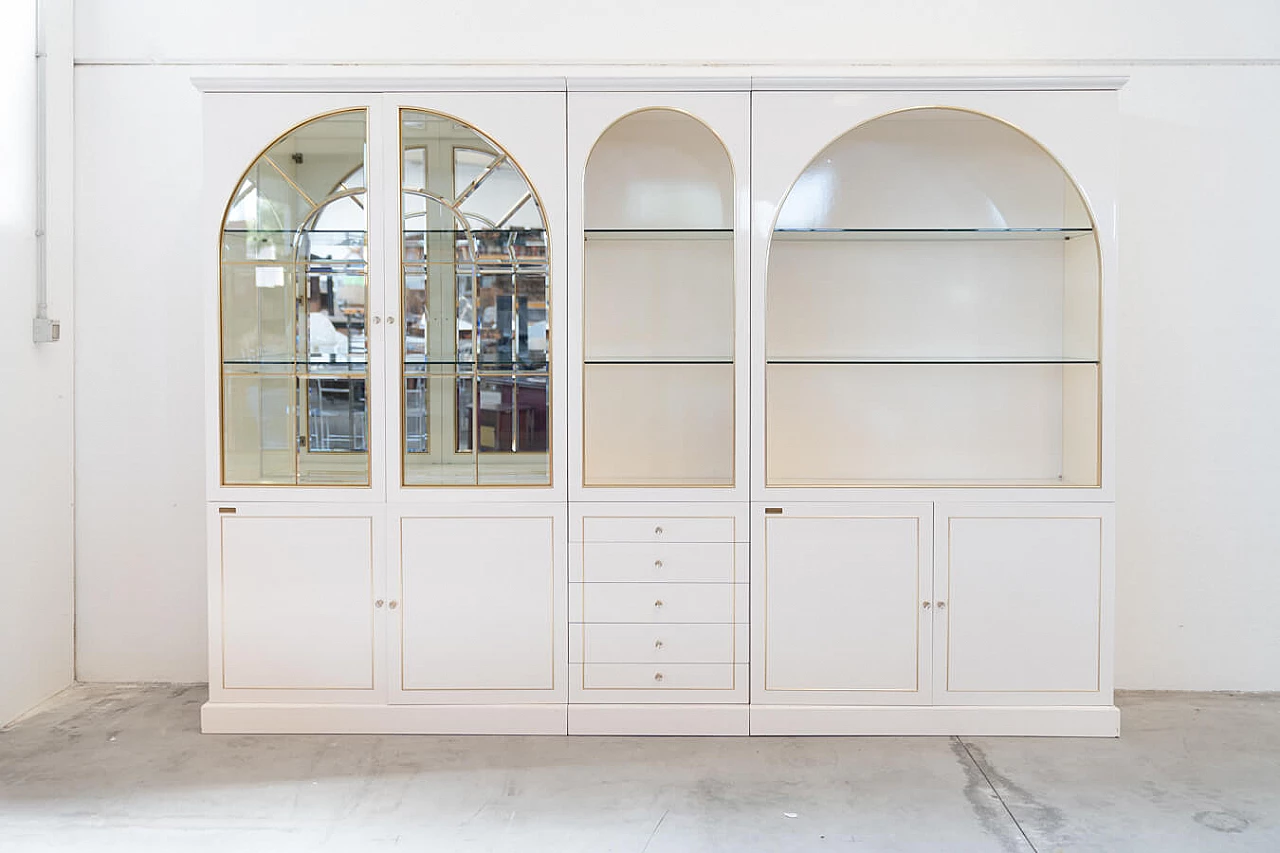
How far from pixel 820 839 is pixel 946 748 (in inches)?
30.6

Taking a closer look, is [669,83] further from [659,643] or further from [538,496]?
[659,643]

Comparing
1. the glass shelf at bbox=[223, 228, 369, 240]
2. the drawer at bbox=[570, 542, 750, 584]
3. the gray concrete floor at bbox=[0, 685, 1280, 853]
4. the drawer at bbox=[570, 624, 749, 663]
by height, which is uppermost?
the glass shelf at bbox=[223, 228, 369, 240]

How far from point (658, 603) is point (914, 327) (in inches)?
54.8

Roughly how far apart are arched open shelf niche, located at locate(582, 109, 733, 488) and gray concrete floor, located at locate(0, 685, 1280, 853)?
0.95m

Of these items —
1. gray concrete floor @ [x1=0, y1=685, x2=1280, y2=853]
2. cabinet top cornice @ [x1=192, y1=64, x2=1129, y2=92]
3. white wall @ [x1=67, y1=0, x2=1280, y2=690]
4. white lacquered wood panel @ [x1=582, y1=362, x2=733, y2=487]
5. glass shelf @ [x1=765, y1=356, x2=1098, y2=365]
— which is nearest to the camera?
gray concrete floor @ [x1=0, y1=685, x2=1280, y2=853]

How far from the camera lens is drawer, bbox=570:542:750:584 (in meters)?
3.14

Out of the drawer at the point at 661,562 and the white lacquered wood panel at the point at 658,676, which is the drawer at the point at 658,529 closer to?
the drawer at the point at 661,562

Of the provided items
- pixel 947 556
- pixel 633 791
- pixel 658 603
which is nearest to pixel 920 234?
pixel 947 556

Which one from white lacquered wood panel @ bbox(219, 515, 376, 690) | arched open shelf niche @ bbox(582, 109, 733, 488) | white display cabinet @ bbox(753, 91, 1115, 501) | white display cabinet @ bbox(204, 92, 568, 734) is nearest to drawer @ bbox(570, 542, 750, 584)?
white display cabinet @ bbox(204, 92, 568, 734)

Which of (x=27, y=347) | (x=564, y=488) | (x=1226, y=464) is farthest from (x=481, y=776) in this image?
(x=1226, y=464)

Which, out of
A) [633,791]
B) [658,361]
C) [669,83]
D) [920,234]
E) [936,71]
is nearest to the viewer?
[633,791]

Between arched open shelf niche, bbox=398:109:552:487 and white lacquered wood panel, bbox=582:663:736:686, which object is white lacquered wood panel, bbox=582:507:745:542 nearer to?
arched open shelf niche, bbox=398:109:552:487

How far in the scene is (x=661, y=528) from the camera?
314 centimetres

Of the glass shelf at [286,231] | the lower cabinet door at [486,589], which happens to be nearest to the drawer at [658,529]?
the lower cabinet door at [486,589]
